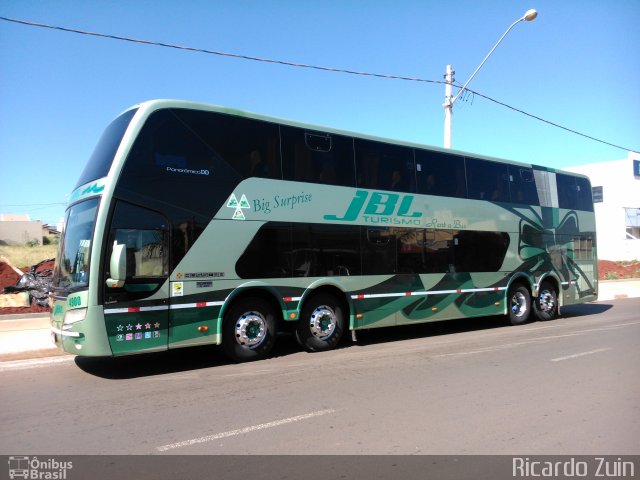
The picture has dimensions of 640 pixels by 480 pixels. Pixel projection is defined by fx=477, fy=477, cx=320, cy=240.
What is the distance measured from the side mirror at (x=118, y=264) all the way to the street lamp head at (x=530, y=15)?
1437 cm

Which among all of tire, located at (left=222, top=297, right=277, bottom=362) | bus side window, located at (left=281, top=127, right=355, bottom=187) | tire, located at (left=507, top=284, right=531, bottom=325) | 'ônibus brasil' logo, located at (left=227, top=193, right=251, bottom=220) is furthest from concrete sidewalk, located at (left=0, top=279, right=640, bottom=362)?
tire, located at (left=507, top=284, right=531, bottom=325)

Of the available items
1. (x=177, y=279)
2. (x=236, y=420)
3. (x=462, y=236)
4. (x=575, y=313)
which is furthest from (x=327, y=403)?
(x=575, y=313)

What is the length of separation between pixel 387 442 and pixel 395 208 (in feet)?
21.7

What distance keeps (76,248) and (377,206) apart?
5.79 m

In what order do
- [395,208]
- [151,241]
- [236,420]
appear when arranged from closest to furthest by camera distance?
[236,420], [151,241], [395,208]

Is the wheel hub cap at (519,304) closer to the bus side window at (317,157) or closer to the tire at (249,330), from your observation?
the bus side window at (317,157)

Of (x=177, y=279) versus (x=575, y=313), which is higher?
(x=177, y=279)

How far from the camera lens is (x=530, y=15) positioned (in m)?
15.1

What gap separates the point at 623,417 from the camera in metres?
5.33

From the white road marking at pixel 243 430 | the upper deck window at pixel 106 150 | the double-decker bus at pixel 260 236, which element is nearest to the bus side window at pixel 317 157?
the double-decker bus at pixel 260 236

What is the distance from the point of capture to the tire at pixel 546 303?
46.6 ft

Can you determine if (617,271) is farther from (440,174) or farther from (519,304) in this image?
(440,174)

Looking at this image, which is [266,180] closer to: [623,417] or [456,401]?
[456,401]

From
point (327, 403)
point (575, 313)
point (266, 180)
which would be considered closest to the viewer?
point (327, 403)
